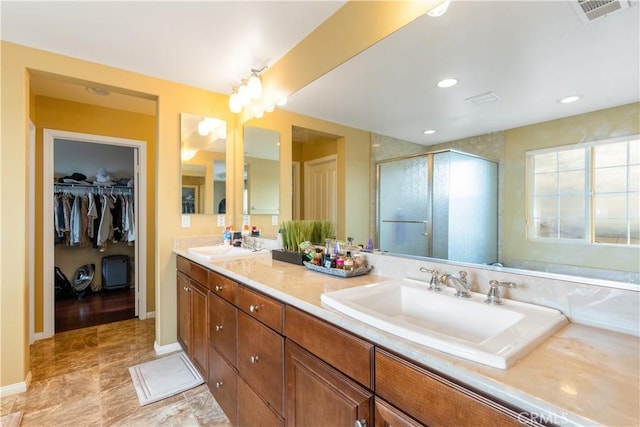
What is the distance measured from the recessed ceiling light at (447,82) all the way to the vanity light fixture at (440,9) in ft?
0.92

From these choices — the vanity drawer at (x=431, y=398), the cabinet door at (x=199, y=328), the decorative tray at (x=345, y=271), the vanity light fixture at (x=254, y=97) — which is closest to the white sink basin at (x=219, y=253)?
the cabinet door at (x=199, y=328)

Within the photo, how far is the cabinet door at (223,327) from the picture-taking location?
5.06 feet

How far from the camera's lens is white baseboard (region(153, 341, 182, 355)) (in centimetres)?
256

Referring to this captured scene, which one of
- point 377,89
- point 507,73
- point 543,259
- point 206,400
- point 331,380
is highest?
point 377,89

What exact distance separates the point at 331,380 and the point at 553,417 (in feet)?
1.96

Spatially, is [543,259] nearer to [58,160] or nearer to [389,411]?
[389,411]

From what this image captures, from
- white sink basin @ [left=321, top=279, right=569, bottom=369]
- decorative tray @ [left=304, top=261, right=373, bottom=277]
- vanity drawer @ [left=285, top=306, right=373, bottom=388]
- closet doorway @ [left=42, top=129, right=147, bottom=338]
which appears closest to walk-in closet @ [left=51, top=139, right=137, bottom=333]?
closet doorway @ [left=42, top=129, right=147, bottom=338]

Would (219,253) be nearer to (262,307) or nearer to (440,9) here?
(262,307)

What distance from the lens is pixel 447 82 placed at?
132cm

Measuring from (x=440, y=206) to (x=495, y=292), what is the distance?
43cm

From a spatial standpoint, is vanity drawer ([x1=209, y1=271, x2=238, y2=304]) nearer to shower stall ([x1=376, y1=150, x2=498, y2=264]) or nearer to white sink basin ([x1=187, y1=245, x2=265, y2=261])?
white sink basin ([x1=187, y1=245, x2=265, y2=261])

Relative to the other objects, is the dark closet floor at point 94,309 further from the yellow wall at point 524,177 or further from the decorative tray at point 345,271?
the yellow wall at point 524,177

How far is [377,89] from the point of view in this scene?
1660mm

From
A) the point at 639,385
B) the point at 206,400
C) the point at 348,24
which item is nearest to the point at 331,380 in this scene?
the point at 639,385
